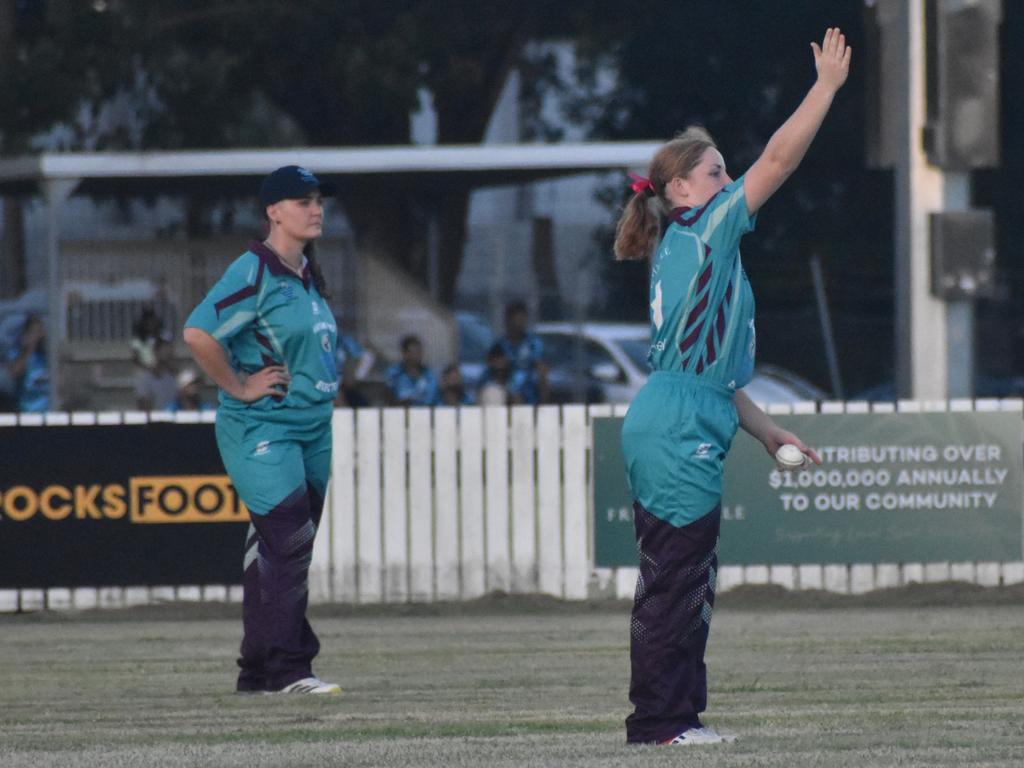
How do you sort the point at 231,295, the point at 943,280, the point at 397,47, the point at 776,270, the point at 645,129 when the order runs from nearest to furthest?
1. the point at 231,295
2. the point at 943,280
3. the point at 397,47
4. the point at 776,270
5. the point at 645,129

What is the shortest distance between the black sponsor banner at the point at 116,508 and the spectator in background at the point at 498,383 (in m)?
4.80

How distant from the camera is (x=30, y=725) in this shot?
23.0 feet

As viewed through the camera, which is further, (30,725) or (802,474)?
(802,474)

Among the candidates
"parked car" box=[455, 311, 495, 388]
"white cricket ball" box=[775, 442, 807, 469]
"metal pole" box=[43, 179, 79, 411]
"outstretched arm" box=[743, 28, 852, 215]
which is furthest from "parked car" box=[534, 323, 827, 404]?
"outstretched arm" box=[743, 28, 852, 215]

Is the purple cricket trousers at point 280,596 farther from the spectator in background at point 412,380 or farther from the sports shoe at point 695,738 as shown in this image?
the spectator in background at point 412,380

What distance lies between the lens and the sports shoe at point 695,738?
19.1 ft

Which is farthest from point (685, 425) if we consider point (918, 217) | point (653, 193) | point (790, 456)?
point (918, 217)

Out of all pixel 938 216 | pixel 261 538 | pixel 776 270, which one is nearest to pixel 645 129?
pixel 776 270

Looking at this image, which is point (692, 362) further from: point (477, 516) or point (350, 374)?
Answer: point (350, 374)

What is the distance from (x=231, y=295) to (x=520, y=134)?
110 feet

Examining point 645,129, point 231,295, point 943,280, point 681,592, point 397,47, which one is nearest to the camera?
point 681,592

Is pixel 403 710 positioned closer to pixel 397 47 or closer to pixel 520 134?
pixel 397 47

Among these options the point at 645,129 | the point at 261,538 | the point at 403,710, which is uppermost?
the point at 645,129

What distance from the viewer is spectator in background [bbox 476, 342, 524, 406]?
1664 cm
